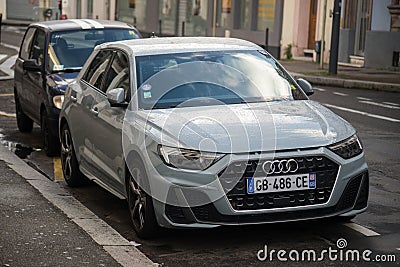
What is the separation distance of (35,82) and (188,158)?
605 centimetres

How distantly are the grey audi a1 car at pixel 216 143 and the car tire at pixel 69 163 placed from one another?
722 millimetres

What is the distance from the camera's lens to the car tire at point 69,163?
9961mm

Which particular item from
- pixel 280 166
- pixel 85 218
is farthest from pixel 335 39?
pixel 280 166

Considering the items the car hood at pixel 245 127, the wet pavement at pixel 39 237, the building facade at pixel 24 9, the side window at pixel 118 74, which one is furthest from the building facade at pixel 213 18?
the car hood at pixel 245 127

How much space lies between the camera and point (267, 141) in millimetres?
7402

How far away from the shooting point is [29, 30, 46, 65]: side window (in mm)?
13291

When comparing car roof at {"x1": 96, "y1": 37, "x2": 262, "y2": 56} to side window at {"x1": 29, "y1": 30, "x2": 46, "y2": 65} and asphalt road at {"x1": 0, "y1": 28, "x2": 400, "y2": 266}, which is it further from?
side window at {"x1": 29, "y1": 30, "x2": 46, "y2": 65}

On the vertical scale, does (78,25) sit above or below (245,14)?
above

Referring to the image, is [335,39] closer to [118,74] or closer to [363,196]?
[118,74]

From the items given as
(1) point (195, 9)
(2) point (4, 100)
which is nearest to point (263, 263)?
(2) point (4, 100)

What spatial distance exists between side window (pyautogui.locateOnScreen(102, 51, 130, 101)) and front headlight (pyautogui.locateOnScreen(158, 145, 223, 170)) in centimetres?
139

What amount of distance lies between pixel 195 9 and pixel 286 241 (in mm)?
32309

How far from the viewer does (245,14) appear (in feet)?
119

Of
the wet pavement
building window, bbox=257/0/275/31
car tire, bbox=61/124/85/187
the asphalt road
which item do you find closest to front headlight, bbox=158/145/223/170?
the asphalt road
